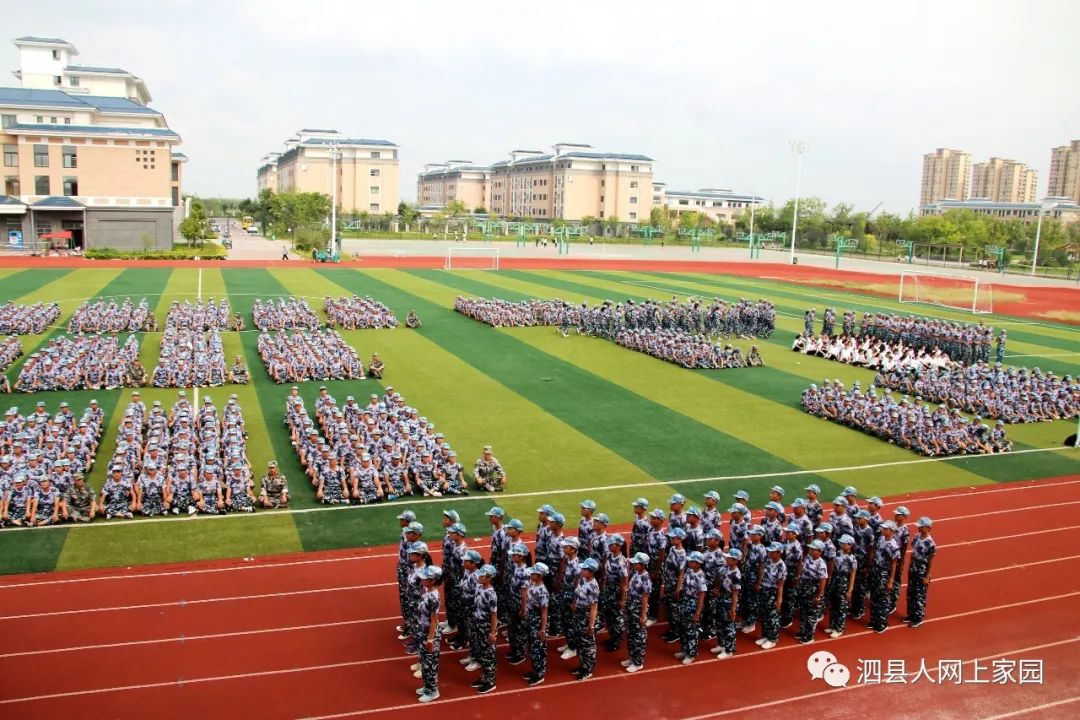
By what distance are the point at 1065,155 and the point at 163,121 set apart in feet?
498

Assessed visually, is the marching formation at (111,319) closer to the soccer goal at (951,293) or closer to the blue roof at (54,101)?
the soccer goal at (951,293)

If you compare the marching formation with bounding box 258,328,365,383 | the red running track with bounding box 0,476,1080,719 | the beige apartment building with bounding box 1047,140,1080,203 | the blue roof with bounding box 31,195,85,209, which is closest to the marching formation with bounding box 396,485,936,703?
the red running track with bounding box 0,476,1080,719

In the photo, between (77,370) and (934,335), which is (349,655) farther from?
(934,335)

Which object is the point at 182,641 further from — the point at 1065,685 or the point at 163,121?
the point at 163,121

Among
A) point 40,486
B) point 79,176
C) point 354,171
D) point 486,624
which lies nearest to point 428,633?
point 486,624

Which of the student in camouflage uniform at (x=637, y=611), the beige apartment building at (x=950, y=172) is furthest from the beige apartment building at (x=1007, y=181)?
the student in camouflage uniform at (x=637, y=611)

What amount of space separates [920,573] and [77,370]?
1927 cm

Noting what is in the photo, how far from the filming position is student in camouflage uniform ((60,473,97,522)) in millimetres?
12852

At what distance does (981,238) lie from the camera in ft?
288

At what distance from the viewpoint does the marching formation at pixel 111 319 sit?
27750 mm

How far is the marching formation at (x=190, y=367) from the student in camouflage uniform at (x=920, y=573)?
1665cm

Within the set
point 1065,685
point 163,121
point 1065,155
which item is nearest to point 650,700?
point 1065,685

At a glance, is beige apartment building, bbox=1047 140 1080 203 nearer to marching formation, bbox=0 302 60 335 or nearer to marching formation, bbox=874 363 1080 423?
marching formation, bbox=874 363 1080 423

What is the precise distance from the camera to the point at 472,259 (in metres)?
65.1
